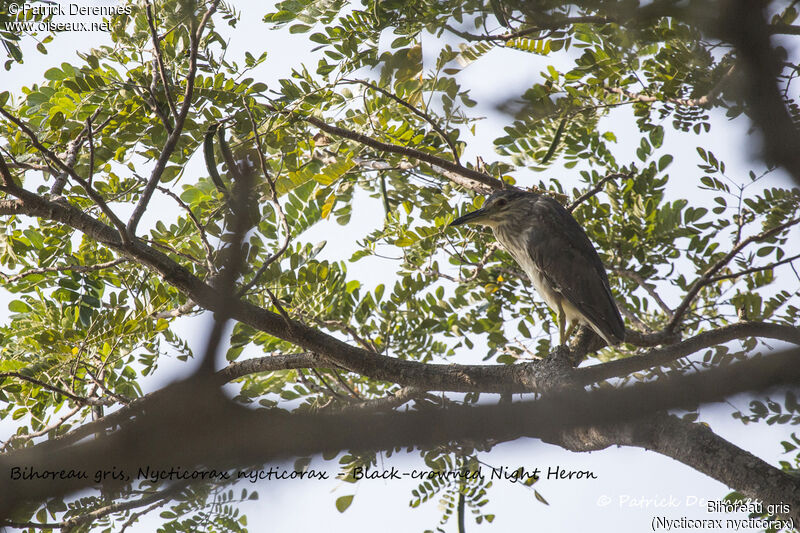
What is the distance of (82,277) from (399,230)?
1781 millimetres

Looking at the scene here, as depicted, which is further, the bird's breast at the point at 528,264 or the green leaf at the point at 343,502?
the bird's breast at the point at 528,264

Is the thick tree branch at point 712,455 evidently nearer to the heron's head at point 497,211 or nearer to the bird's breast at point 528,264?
the bird's breast at point 528,264

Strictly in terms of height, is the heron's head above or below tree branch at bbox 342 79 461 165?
below

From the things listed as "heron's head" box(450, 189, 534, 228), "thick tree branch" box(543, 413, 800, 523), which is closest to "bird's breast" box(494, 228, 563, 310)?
"heron's head" box(450, 189, 534, 228)

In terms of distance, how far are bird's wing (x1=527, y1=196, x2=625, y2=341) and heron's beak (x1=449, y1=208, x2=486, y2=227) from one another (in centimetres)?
38

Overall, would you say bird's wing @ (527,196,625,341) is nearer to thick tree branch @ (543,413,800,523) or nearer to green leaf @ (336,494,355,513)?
thick tree branch @ (543,413,800,523)

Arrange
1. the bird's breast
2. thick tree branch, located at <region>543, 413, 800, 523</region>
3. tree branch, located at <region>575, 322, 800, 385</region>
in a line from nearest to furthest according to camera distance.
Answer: thick tree branch, located at <region>543, 413, 800, 523</region> → tree branch, located at <region>575, 322, 800, 385</region> → the bird's breast

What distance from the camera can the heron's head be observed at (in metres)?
4.02

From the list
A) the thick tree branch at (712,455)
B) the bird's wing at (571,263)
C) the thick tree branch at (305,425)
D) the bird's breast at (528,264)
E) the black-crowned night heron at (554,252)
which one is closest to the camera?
the thick tree branch at (305,425)

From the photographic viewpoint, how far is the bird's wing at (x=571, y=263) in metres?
3.56

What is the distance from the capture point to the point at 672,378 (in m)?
0.66

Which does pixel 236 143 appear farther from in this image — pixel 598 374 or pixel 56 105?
pixel 598 374

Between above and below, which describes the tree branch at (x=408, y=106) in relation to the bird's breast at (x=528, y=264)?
above

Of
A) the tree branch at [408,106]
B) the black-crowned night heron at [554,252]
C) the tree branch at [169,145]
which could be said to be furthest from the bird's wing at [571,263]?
the tree branch at [169,145]
